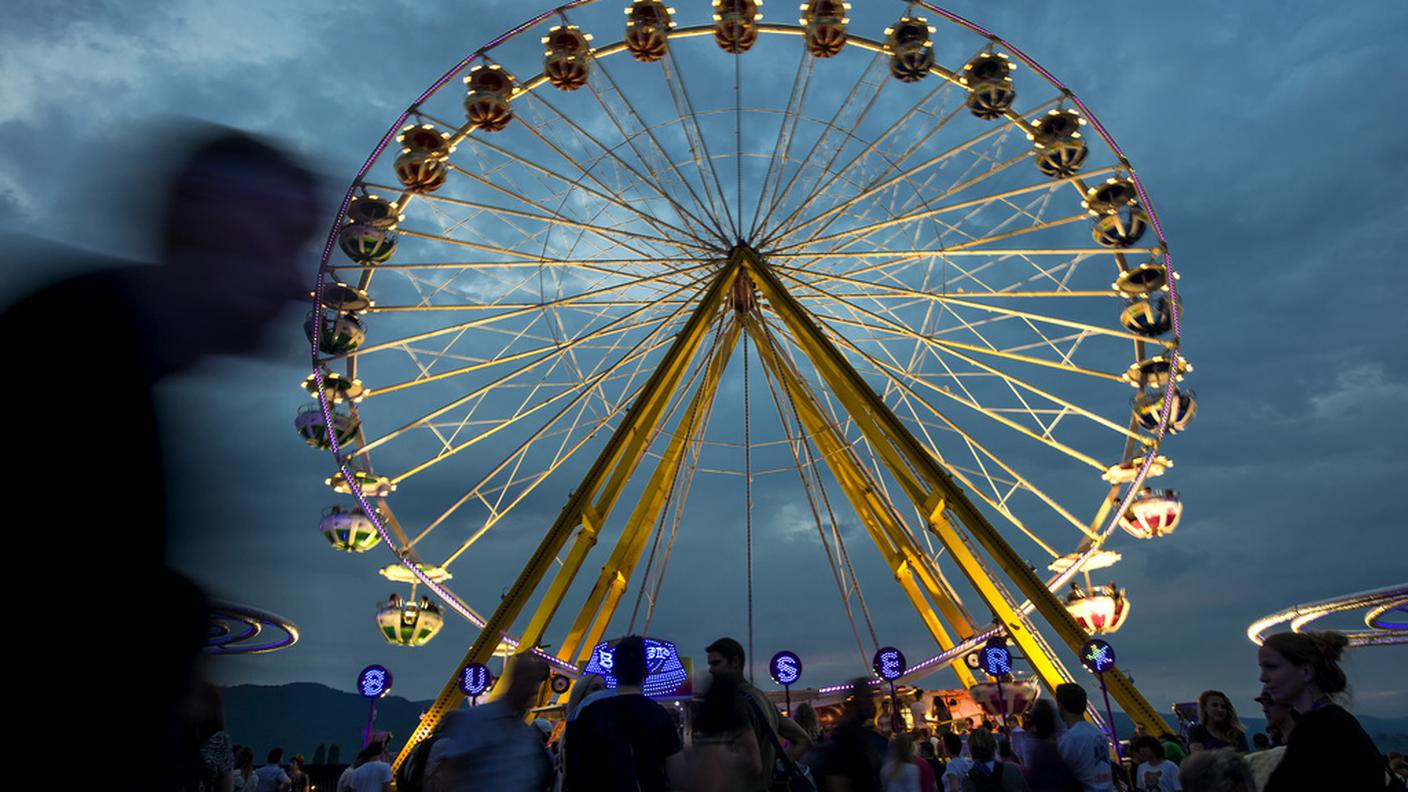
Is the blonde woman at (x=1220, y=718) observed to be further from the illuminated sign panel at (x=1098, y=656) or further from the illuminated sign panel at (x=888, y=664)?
the illuminated sign panel at (x=888, y=664)

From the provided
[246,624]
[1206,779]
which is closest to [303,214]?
[246,624]

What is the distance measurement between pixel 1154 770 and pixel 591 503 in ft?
33.2

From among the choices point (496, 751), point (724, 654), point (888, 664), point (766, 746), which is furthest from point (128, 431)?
point (888, 664)

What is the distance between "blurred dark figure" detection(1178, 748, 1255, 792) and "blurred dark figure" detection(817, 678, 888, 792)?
1.54m

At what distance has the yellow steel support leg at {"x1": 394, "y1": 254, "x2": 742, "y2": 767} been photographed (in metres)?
13.8

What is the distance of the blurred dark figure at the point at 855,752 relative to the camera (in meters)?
4.41

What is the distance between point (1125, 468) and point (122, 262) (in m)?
18.9

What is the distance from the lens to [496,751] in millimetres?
3541

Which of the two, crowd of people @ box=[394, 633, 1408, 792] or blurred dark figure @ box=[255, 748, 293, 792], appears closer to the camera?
crowd of people @ box=[394, 633, 1408, 792]

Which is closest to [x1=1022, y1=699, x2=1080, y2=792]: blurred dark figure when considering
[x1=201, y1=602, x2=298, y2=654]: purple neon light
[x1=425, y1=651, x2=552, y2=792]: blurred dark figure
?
[x1=425, y1=651, x2=552, y2=792]: blurred dark figure

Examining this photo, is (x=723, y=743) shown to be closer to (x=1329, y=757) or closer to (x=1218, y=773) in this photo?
(x=1218, y=773)

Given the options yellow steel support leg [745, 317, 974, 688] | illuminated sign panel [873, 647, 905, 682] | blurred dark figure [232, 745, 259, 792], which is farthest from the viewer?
yellow steel support leg [745, 317, 974, 688]

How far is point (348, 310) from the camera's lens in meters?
16.2

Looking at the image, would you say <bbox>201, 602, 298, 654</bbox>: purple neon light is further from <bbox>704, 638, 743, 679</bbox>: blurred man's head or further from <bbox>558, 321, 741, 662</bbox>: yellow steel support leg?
<bbox>558, 321, 741, 662</bbox>: yellow steel support leg
